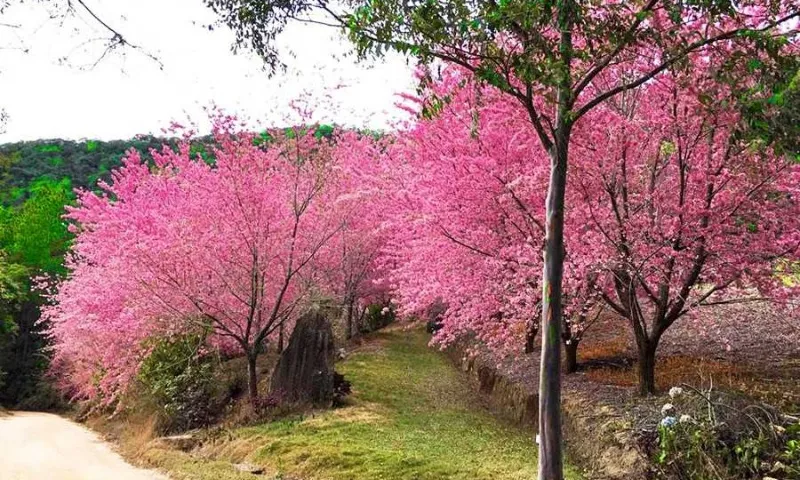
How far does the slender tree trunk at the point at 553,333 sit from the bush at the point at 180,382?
8.51 m

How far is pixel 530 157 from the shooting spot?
10.1m

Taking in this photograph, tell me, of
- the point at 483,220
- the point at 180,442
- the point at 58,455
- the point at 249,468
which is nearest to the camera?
the point at 249,468

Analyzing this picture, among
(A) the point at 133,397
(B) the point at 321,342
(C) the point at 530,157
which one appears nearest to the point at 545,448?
(C) the point at 530,157

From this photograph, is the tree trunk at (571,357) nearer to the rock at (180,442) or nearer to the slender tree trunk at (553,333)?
the slender tree trunk at (553,333)

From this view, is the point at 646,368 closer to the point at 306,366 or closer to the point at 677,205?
the point at 677,205

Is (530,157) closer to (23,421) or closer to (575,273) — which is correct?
(575,273)

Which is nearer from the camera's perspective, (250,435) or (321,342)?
(250,435)

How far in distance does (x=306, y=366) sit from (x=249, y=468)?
3275mm

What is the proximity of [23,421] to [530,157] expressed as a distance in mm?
19219

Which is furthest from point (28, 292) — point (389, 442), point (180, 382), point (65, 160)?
point (65, 160)

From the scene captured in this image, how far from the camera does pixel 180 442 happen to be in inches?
436

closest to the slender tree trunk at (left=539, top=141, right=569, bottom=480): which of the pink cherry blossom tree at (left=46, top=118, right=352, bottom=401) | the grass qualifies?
the grass

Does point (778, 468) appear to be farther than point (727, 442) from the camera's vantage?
No

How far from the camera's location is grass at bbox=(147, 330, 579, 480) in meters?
7.56
